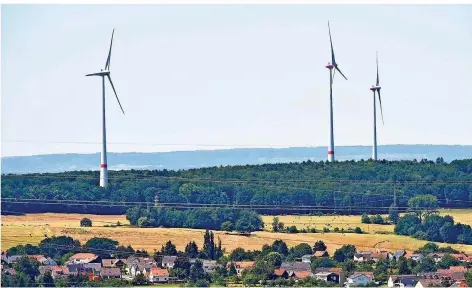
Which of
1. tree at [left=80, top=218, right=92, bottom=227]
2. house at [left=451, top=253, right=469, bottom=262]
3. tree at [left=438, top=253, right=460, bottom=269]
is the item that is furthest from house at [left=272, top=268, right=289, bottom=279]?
tree at [left=80, top=218, right=92, bottom=227]

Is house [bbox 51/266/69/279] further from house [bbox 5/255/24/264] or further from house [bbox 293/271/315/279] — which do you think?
house [bbox 293/271/315/279]

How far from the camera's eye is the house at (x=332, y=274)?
75812mm

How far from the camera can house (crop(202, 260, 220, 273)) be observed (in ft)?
259

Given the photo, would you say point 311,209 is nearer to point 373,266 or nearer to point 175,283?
point 373,266

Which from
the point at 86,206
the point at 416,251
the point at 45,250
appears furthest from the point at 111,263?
the point at 86,206

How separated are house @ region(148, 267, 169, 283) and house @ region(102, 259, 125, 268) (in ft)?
18.6

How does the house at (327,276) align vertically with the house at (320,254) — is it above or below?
below

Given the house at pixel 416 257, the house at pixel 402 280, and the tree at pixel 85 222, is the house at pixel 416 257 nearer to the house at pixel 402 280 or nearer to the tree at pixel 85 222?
the house at pixel 402 280

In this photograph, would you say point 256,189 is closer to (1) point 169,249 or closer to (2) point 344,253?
(2) point 344,253

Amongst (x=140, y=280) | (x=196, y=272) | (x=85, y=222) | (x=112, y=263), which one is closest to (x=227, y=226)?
(x=85, y=222)

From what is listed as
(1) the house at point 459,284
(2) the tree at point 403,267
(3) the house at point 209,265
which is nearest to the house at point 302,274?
(3) the house at point 209,265

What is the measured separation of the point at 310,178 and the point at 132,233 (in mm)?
32467

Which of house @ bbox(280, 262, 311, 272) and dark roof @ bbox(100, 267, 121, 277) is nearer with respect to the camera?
dark roof @ bbox(100, 267, 121, 277)

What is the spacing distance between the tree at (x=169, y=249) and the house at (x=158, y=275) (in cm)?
849
